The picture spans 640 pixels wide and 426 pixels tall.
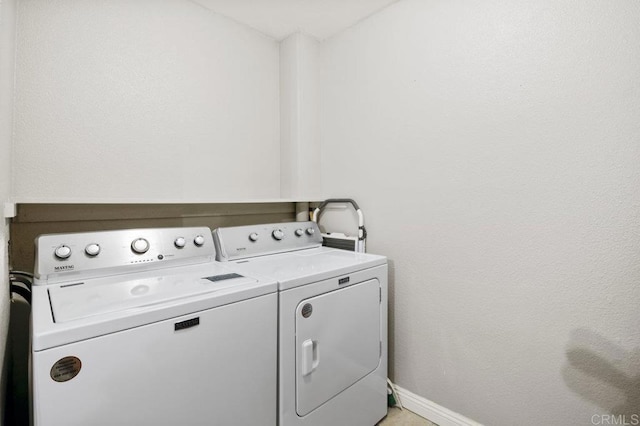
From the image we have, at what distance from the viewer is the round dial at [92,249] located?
1210 millimetres

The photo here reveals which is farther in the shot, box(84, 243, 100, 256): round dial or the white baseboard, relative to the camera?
the white baseboard

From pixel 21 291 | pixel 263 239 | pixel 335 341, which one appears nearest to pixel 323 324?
pixel 335 341

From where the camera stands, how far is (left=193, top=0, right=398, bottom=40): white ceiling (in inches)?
72.9

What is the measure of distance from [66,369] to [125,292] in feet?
0.97

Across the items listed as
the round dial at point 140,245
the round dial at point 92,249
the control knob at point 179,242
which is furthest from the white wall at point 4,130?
the control knob at point 179,242

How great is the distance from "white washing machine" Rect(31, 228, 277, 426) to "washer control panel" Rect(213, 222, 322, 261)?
10.0 inches

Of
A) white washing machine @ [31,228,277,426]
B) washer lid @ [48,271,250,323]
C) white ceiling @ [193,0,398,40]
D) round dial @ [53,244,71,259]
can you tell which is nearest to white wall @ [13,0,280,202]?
white ceiling @ [193,0,398,40]

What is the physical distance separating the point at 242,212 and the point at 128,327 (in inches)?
49.4

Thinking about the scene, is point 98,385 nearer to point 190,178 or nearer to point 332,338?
point 332,338

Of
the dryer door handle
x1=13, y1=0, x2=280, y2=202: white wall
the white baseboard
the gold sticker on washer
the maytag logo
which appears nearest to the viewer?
the gold sticker on washer

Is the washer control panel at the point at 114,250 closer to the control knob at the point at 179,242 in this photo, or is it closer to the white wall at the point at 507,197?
the control knob at the point at 179,242

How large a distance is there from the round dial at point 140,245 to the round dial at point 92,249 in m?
0.12

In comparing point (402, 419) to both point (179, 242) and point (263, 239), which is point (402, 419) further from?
point (179, 242)

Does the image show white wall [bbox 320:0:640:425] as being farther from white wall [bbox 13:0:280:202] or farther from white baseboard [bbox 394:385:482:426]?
white wall [bbox 13:0:280:202]
